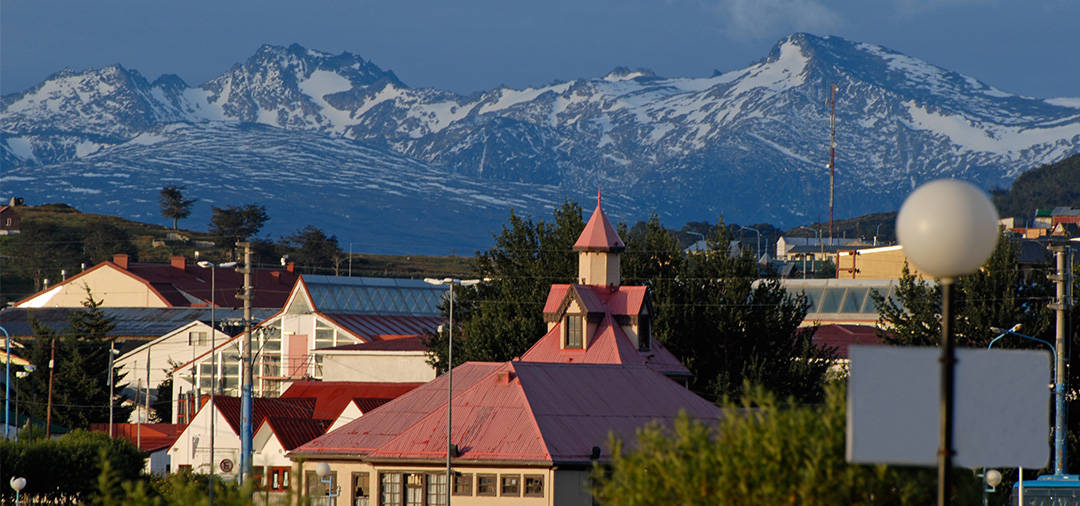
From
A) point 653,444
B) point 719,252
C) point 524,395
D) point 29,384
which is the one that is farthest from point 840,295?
point 653,444

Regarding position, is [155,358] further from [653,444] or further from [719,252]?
[653,444]

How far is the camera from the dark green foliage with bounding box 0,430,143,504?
204ft

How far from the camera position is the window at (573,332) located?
7181cm

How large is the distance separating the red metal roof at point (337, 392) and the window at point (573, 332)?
564 inches

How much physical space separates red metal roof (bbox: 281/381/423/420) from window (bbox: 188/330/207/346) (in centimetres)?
3295

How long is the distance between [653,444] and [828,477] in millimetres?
2169

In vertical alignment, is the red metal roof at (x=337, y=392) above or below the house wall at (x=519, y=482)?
above

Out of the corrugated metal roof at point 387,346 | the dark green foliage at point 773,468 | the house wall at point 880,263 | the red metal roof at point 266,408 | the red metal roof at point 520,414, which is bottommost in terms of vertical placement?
the red metal roof at point 266,408

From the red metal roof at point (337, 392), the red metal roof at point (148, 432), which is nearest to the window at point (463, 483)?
the red metal roof at point (337, 392)

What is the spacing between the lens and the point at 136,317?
143750 millimetres

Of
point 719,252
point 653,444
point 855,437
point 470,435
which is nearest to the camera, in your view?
point 855,437

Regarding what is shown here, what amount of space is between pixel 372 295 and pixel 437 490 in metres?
71.2

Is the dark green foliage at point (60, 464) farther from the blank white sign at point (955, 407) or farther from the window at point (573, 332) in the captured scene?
the blank white sign at point (955, 407)

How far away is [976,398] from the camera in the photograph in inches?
457
